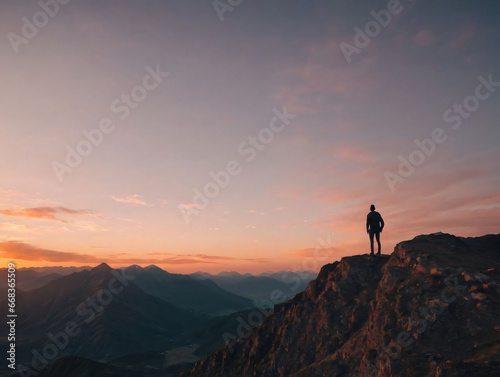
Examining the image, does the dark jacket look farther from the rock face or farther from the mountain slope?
the mountain slope

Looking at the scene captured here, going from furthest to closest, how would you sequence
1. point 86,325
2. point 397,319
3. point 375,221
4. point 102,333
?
point 86,325 < point 102,333 < point 375,221 < point 397,319

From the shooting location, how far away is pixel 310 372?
22.1 metres

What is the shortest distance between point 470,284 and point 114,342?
595ft

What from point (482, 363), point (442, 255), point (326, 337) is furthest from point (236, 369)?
point (482, 363)

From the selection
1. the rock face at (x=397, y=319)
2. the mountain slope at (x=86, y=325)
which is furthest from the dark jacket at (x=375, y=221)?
the mountain slope at (x=86, y=325)

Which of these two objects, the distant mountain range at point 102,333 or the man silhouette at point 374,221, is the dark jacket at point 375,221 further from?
the distant mountain range at point 102,333

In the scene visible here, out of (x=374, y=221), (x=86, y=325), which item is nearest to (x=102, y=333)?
(x=86, y=325)

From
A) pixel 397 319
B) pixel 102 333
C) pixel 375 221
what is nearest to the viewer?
pixel 397 319

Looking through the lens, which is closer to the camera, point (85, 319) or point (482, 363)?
point (482, 363)

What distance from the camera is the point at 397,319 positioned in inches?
747

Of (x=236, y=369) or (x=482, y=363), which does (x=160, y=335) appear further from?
(x=482, y=363)

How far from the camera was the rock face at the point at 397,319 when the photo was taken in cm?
1468

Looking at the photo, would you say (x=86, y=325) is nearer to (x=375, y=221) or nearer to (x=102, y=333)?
(x=102, y=333)

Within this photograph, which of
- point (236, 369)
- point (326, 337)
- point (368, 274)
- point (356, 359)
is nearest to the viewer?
point (356, 359)
